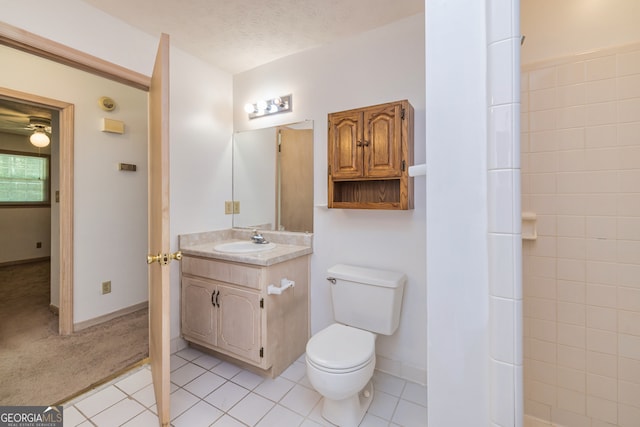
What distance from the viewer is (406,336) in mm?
1832

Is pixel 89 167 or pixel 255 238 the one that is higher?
pixel 89 167

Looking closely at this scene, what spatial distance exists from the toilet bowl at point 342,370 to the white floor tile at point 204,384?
2.39ft

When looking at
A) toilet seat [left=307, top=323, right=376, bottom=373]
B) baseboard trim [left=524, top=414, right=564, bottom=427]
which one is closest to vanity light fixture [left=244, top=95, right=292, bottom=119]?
toilet seat [left=307, top=323, right=376, bottom=373]

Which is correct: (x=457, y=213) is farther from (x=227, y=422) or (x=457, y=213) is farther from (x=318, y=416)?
(x=227, y=422)

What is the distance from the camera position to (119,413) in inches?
58.6

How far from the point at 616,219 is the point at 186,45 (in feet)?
9.39

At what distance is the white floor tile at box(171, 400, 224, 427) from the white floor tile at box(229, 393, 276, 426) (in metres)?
0.09

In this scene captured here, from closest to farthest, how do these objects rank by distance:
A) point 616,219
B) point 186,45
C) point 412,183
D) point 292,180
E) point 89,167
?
point 616,219 → point 412,183 → point 186,45 → point 292,180 → point 89,167

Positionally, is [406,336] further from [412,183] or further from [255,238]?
[255,238]

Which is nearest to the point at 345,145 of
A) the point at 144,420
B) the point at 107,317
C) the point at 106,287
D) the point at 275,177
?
the point at 275,177

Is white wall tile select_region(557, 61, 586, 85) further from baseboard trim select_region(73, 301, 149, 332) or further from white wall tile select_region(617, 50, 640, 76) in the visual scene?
baseboard trim select_region(73, 301, 149, 332)

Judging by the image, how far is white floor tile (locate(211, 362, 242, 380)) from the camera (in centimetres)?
185

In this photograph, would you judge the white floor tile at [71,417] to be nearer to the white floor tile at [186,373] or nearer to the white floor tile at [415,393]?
the white floor tile at [186,373]

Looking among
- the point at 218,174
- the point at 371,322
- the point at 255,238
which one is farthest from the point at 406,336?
the point at 218,174
